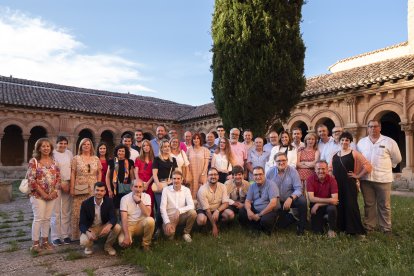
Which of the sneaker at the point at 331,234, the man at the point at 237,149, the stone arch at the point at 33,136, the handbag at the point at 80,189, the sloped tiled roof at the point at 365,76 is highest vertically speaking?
the sloped tiled roof at the point at 365,76

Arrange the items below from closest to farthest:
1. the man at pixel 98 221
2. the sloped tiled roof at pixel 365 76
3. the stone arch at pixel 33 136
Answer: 1. the man at pixel 98 221
2. the sloped tiled roof at pixel 365 76
3. the stone arch at pixel 33 136

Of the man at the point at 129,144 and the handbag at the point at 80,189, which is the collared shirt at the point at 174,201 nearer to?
the man at the point at 129,144

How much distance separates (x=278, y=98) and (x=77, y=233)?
22.8 feet

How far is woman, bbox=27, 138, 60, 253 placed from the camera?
4.76m

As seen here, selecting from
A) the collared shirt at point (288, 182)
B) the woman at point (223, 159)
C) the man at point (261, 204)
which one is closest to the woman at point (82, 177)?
the woman at point (223, 159)

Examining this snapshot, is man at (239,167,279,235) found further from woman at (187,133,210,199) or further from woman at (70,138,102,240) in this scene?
woman at (70,138,102,240)

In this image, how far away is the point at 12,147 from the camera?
2084 centimetres

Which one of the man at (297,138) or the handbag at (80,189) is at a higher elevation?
the man at (297,138)

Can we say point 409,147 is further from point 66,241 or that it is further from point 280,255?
point 66,241

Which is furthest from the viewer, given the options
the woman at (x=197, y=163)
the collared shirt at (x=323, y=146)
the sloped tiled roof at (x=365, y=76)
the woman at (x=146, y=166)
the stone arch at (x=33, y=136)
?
the stone arch at (x=33, y=136)

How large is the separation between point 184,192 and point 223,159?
4.31ft

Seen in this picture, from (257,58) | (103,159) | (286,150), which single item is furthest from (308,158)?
(257,58)

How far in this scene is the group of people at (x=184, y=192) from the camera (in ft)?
15.7

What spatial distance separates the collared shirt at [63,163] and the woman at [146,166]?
3.45 feet
